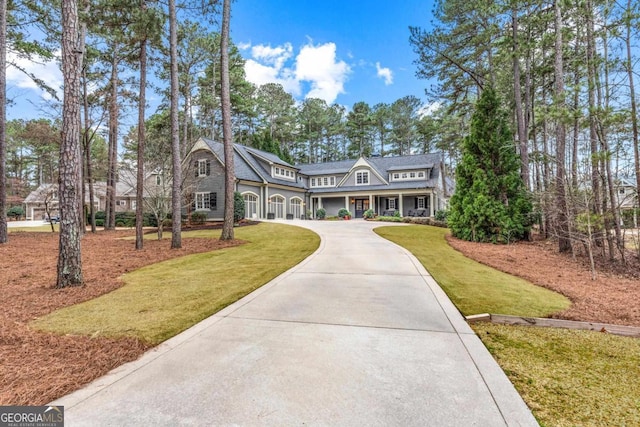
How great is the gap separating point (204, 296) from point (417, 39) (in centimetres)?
1578

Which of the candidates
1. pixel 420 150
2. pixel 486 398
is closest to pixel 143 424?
pixel 486 398

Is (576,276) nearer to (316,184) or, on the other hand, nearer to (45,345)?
(45,345)

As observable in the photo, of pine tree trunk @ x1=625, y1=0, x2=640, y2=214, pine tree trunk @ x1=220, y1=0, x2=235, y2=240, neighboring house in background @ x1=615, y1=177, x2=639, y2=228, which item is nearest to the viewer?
pine tree trunk @ x1=625, y1=0, x2=640, y2=214

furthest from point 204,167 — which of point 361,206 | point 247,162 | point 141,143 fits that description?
point 361,206

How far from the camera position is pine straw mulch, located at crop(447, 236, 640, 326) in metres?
4.42

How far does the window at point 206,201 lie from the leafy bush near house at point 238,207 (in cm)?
334

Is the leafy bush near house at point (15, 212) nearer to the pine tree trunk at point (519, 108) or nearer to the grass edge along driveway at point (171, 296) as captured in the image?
the grass edge along driveway at point (171, 296)

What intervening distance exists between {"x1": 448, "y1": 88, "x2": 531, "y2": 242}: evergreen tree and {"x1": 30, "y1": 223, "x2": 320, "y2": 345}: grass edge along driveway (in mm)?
7969

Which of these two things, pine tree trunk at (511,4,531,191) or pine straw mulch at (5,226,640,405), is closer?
pine straw mulch at (5,226,640,405)

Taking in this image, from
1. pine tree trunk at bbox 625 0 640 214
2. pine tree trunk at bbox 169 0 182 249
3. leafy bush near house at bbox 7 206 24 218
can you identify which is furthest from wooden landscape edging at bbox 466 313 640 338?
leafy bush near house at bbox 7 206 24 218

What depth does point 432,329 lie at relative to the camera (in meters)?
3.59

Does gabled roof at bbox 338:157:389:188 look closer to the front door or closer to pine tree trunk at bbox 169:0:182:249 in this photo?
the front door

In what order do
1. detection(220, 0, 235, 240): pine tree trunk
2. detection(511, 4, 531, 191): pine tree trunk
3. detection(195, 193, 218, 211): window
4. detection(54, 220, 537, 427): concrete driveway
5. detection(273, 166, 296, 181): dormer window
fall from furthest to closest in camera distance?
1. detection(273, 166, 296, 181): dormer window
2. detection(195, 193, 218, 211): window
3. detection(511, 4, 531, 191): pine tree trunk
4. detection(220, 0, 235, 240): pine tree trunk
5. detection(54, 220, 537, 427): concrete driveway

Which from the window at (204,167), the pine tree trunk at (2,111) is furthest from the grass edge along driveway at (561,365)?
the window at (204,167)
